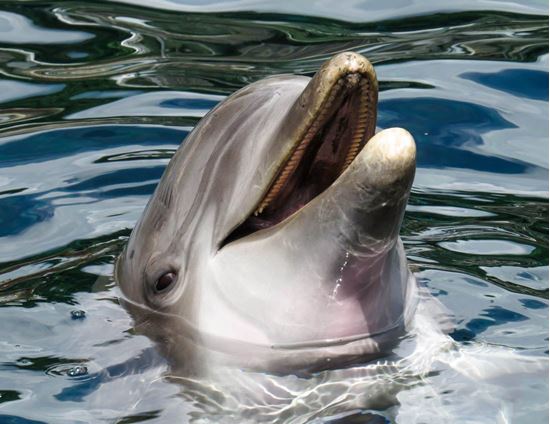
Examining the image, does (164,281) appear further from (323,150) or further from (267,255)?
(323,150)

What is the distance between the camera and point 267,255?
529 cm

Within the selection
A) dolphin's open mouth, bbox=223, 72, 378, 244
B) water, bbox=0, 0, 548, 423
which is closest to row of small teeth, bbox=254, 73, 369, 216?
dolphin's open mouth, bbox=223, 72, 378, 244

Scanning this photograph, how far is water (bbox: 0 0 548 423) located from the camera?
18.6 feet

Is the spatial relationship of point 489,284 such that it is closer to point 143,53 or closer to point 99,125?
point 99,125

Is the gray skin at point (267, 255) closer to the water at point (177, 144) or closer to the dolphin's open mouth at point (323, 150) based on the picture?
the dolphin's open mouth at point (323, 150)

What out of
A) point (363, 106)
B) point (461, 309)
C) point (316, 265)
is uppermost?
point (363, 106)

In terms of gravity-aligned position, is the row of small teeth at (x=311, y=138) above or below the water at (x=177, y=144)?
above

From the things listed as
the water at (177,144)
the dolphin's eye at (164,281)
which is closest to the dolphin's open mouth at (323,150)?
the dolphin's eye at (164,281)

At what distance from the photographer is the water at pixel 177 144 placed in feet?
18.6

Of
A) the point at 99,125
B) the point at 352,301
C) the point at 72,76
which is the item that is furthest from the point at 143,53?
the point at 352,301

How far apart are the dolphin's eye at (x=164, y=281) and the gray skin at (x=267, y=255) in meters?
0.03

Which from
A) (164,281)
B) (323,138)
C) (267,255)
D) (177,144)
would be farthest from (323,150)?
(177,144)

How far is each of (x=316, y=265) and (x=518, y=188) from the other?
3717 millimetres

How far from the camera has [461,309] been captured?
639 cm
